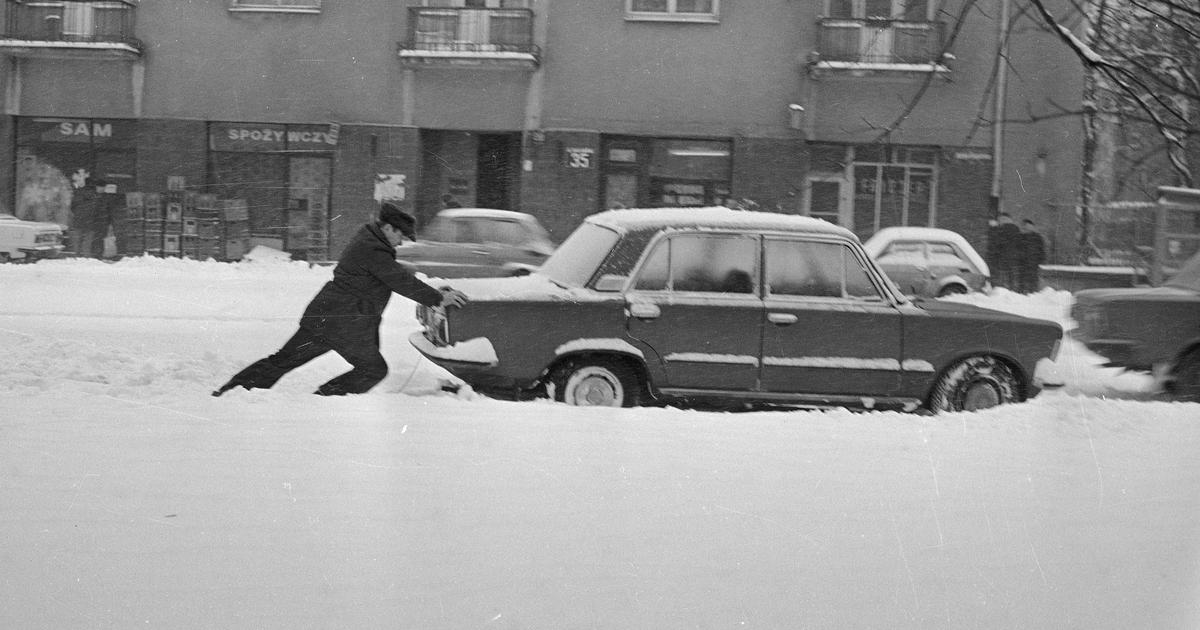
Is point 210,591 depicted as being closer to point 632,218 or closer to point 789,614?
point 789,614

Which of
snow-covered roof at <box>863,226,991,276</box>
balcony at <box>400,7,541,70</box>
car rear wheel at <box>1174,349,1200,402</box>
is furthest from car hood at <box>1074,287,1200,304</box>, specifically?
balcony at <box>400,7,541,70</box>

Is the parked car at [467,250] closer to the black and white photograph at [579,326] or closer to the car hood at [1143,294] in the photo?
the black and white photograph at [579,326]

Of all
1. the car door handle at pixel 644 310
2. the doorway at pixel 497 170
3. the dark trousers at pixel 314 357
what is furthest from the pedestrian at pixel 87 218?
the doorway at pixel 497 170

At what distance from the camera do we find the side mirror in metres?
5.59

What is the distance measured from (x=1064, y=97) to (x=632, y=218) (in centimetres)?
450

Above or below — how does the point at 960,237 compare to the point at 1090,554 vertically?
above

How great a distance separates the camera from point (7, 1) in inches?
219

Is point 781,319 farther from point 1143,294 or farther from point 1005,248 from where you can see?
point 1005,248

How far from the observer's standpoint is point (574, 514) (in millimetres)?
3736

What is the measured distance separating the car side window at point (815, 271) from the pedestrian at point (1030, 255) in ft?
9.85

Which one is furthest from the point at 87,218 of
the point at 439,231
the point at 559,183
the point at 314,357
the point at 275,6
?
the point at 559,183

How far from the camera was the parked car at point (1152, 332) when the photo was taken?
22.8ft

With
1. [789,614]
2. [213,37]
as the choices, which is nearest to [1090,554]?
[789,614]

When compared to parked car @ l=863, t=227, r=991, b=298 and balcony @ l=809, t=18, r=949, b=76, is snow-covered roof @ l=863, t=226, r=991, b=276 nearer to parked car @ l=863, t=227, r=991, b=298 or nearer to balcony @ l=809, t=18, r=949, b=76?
parked car @ l=863, t=227, r=991, b=298
